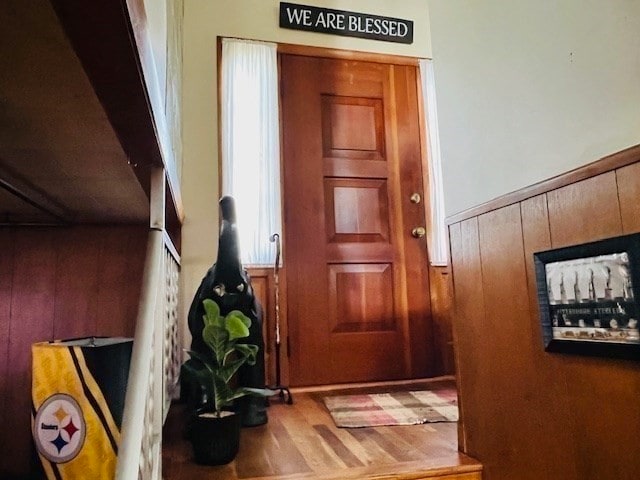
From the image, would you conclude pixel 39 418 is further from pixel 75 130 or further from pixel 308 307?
pixel 308 307

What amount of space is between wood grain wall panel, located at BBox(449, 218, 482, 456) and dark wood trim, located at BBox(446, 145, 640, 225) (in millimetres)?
76

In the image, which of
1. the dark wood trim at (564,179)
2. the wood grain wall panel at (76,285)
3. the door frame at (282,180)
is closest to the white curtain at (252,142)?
the door frame at (282,180)

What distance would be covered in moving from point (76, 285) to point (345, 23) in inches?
86.5

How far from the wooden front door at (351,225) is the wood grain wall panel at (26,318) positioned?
4.05 feet

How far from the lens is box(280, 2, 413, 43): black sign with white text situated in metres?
2.98

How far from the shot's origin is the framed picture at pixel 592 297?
1038 mm

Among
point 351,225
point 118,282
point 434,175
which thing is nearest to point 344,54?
point 434,175

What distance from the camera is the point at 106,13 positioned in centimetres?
74

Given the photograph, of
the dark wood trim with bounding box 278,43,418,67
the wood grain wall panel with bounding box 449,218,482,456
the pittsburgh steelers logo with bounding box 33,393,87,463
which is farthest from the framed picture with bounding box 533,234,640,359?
the dark wood trim with bounding box 278,43,418,67

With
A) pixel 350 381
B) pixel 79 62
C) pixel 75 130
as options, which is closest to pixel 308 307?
pixel 350 381

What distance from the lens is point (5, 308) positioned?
6.59 feet

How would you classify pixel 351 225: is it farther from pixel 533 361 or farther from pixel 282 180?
pixel 533 361

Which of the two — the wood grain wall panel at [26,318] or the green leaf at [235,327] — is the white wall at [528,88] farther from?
the wood grain wall panel at [26,318]

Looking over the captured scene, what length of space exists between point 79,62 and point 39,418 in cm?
130
